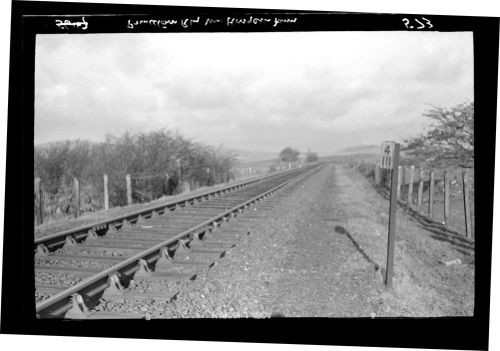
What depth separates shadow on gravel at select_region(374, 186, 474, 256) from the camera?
24.3 feet

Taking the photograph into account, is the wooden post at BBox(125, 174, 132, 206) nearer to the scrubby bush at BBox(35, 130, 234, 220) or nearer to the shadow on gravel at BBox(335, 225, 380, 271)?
the scrubby bush at BBox(35, 130, 234, 220)

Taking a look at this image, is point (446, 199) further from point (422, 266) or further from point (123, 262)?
point (123, 262)

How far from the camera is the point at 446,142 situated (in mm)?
7289

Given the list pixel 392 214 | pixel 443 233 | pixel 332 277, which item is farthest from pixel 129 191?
pixel 392 214

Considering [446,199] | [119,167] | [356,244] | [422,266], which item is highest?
[119,167]

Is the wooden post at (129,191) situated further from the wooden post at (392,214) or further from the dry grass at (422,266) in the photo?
the wooden post at (392,214)

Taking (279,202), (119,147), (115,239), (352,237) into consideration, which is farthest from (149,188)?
(352,237)

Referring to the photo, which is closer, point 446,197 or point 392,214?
point 392,214

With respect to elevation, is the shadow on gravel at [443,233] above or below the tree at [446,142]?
below

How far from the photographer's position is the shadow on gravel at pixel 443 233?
7.42 m

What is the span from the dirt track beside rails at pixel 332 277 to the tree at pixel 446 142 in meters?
1.50

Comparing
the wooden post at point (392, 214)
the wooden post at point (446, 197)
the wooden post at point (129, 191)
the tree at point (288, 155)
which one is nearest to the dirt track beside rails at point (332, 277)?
the wooden post at point (392, 214)

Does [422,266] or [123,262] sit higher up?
[123,262]

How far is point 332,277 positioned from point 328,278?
7 cm
